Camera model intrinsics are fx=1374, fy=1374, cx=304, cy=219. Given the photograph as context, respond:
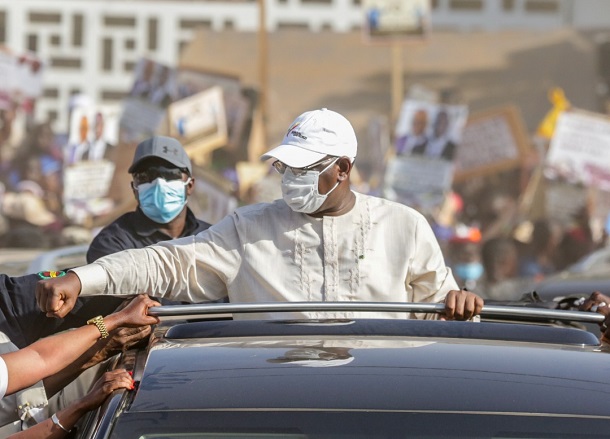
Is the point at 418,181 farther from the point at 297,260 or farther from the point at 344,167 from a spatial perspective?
the point at 297,260

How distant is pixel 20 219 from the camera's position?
58.1 feet

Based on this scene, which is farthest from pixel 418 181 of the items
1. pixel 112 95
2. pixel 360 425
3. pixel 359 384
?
pixel 112 95

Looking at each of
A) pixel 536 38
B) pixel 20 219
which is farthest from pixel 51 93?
pixel 20 219

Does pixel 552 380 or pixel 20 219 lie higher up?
pixel 552 380

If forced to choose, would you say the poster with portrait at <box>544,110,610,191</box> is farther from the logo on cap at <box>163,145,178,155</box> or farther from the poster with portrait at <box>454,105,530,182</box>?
the logo on cap at <box>163,145,178,155</box>

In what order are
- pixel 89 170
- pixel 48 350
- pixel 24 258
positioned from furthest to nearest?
1. pixel 89 170
2. pixel 24 258
3. pixel 48 350

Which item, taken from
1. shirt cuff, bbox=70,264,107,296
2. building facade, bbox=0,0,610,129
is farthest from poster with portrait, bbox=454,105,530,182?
building facade, bbox=0,0,610,129

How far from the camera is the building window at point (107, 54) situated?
3681cm

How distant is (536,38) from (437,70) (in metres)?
2.10

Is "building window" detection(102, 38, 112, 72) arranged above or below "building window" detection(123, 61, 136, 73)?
above

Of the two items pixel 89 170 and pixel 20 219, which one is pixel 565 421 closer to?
pixel 89 170

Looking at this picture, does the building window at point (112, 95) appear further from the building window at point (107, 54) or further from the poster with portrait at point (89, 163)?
the poster with portrait at point (89, 163)

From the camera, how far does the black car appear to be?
→ 2590 mm

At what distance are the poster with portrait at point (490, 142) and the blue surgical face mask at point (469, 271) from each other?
6.49ft
